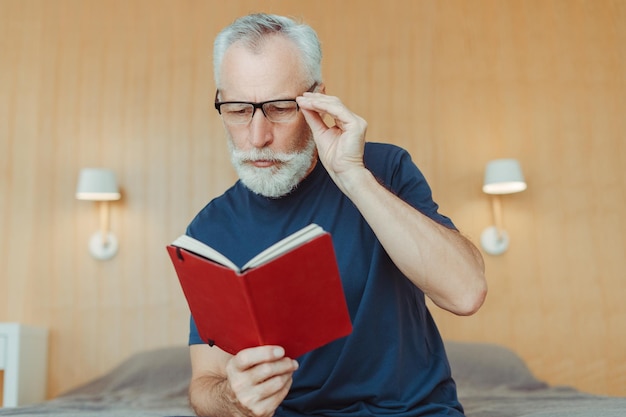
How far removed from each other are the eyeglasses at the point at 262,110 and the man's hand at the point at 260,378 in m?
0.50

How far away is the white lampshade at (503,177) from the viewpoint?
9.51 ft

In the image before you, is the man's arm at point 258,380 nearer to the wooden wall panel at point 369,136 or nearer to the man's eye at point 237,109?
the man's eye at point 237,109

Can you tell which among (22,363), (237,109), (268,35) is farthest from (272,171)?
(22,363)

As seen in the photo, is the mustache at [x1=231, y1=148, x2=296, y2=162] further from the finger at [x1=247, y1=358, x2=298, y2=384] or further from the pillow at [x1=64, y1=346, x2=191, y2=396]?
the pillow at [x1=64, y1=346, x2=191, y2=396]

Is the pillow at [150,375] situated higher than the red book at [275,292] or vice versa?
the red book at [275,292]

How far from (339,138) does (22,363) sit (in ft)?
6.12

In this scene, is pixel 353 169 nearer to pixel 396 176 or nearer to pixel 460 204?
pixel 396 176

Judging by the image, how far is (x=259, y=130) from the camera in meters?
1.30

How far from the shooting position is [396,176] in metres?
1.37

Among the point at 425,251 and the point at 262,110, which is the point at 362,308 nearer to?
the point at 425,251

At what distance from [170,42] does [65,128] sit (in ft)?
1.88

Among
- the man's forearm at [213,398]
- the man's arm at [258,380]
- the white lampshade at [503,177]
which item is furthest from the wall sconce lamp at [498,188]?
the man's arm at [258,380]

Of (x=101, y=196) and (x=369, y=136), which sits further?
(x=369, y=136)

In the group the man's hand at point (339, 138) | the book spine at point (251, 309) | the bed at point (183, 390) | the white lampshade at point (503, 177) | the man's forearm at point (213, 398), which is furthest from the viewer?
the white lampshade at point (503, 177)
